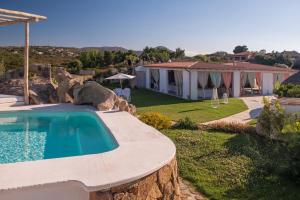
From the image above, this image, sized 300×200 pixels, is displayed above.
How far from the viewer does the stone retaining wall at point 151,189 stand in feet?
15.2

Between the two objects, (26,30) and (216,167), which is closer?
(216,167)

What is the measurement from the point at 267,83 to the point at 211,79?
599 centimetres

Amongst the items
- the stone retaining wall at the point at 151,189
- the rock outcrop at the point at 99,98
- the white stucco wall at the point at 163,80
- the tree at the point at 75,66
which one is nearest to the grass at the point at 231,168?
the stone retaining wall at the point at 151,189

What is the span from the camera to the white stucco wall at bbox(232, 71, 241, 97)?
25109 millimetres

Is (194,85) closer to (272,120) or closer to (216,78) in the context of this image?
(216,78)

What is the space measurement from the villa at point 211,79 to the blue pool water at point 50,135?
42.4 ft

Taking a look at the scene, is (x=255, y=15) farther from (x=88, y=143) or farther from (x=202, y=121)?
(x=88, y=143)

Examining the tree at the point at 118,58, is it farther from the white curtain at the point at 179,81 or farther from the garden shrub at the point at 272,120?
the garden shrub at the point at 272,120

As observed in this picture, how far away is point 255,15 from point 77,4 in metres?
12.1

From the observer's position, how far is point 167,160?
575cm

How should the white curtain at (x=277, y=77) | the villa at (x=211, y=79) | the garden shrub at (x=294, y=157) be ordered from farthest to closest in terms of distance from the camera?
the white curtain at (x=277, y=77)
the villa at (x=211, y=79)
the garden shrub at (x=294, y=157)

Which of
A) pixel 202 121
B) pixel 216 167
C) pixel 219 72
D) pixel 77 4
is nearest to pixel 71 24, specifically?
pixel 77 4

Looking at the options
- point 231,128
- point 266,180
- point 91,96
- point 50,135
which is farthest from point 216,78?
point 266,180

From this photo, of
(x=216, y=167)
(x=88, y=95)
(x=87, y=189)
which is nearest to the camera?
(x=87, y=189)
